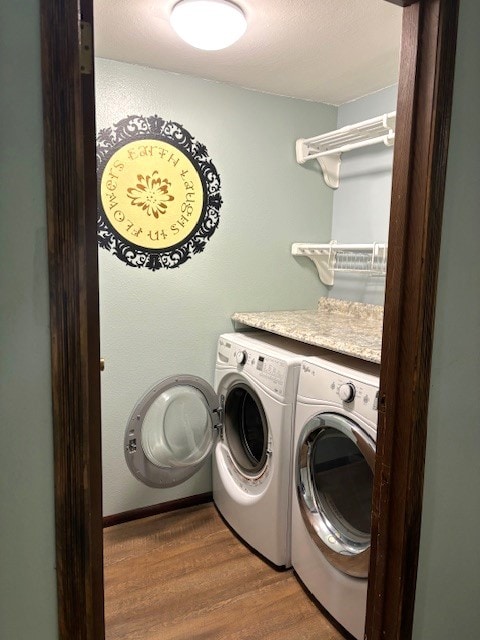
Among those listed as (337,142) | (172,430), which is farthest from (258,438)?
(337,142)

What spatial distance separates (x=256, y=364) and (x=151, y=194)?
1.02m

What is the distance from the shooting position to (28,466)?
70 centimetres

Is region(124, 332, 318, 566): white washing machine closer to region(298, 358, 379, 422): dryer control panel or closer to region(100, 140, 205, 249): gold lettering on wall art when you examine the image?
region(298, 358, 379, 422): dryer control panel

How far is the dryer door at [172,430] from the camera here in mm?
2160

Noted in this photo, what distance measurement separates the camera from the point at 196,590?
2.01 meters

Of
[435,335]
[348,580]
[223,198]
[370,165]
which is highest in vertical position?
[370,165]

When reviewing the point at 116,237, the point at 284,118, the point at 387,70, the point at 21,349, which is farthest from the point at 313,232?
the point at 21,349

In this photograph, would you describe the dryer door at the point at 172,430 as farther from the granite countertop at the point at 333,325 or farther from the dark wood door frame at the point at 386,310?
the dark wood door frame at the point at 386,310

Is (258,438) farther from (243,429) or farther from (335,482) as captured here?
(335,482)

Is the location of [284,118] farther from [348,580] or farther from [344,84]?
[348,580]

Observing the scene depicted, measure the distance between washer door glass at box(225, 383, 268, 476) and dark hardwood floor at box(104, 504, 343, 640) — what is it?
1.35 feet

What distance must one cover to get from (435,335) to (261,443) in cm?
146

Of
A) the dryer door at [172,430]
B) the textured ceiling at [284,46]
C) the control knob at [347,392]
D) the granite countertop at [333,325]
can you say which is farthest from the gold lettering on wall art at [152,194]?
the control knob at [347,392]

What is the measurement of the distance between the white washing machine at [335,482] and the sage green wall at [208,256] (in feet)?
2.84
